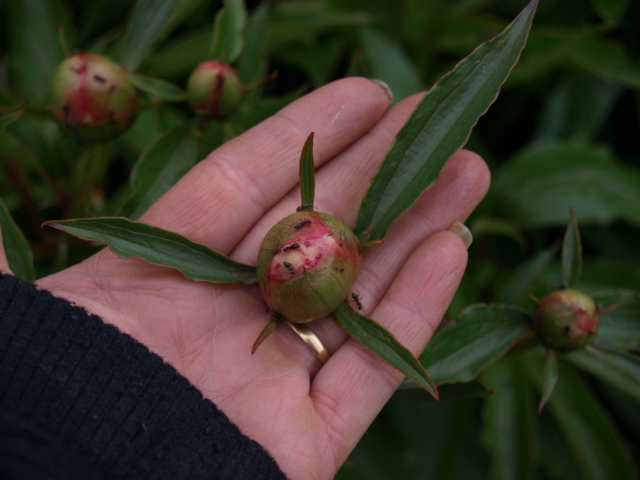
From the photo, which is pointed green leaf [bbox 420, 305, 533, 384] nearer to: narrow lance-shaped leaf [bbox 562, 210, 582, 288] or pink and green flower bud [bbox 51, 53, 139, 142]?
narrow lance-shaped leaf [bbox 562, 210, 582, 288]

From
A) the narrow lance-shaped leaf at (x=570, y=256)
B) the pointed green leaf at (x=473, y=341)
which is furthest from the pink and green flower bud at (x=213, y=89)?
the narrow lance-shaped leaf at (x=570, y=256)

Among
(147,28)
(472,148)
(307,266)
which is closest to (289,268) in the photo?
(307,266)

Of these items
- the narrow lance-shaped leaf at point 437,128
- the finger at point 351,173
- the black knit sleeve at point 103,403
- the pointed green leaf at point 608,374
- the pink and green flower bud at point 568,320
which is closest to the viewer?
the black knit sleeve at point 103,403

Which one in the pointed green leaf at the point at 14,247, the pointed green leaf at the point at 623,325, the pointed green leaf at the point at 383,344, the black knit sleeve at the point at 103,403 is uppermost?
the pointed green leaf at the point at 14,247

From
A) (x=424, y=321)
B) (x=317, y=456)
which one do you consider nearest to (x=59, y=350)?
(x=317, y=456)

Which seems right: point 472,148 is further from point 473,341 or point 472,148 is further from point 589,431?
point 589,431

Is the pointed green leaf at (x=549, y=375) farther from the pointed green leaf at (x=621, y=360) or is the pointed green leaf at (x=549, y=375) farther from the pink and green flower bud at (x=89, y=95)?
the pink and green flower bud at (x=89, y=95)

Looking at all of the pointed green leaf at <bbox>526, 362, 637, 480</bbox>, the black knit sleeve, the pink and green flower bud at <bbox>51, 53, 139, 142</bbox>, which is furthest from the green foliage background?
the black knit sleeve
